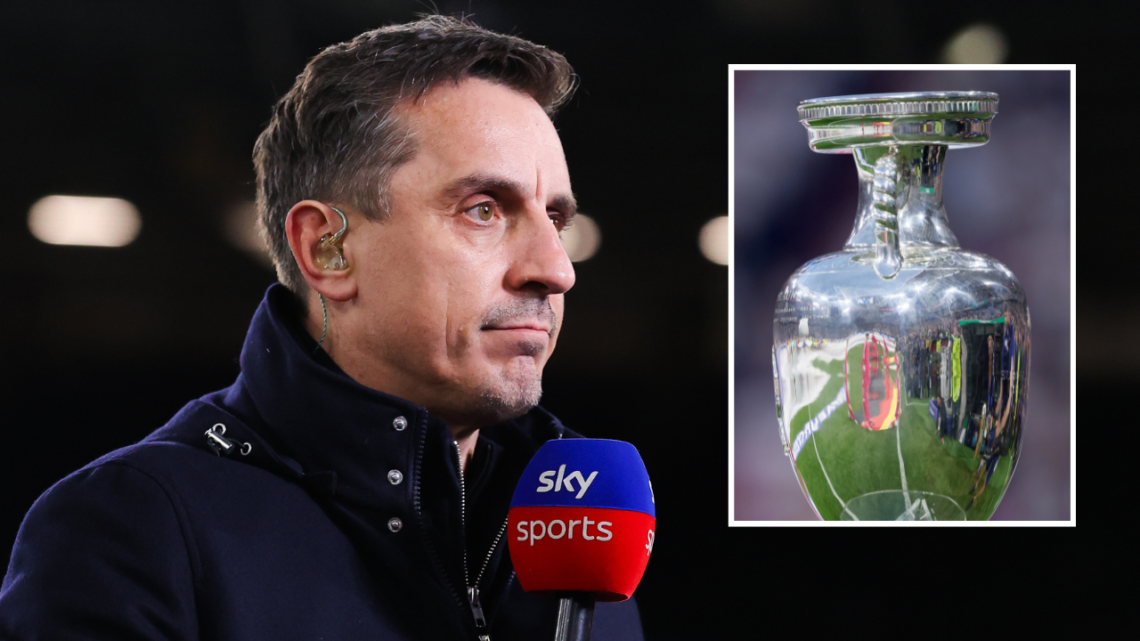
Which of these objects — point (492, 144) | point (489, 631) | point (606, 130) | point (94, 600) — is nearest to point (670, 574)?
point (489, 631)

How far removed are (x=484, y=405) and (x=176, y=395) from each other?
2.85 feet

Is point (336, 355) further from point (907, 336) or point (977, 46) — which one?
point (977, 46)

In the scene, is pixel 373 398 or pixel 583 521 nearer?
pixel 583 521

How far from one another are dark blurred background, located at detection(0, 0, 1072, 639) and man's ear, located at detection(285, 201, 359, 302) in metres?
0.58

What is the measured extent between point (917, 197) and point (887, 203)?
49 mm

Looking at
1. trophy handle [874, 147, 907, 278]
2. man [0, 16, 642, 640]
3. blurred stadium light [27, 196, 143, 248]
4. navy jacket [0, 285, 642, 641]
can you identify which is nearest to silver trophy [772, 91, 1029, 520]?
trophy handle [874, 147, 907, 278]

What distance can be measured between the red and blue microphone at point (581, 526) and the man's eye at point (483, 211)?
33cm

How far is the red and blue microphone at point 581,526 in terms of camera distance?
1181 millimetres

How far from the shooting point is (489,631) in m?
1.43

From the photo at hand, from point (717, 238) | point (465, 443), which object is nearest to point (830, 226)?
point (717, 238)

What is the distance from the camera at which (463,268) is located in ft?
4.65

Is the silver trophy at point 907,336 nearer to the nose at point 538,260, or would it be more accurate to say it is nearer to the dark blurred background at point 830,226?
the dark blurred background at point 830,226

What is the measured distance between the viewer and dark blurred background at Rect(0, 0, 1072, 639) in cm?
202

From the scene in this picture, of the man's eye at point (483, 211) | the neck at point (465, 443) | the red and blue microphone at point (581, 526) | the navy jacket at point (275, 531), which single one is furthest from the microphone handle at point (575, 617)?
the man's eye at point (483, 211)
